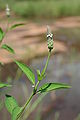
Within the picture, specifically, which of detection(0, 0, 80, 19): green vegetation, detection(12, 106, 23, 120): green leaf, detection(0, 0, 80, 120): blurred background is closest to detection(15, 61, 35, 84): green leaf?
detection(12, 106, 23, 120): green leaf

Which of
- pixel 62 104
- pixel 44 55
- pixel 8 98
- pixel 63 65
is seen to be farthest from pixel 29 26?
pixel 8 98

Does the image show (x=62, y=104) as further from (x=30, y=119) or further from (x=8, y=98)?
(x=8, y=98)

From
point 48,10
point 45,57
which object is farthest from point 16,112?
point 48,10

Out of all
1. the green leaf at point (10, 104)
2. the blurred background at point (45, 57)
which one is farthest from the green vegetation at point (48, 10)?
the green leaf at point (10, 104)

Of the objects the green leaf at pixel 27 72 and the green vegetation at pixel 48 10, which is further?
the green vegetation at pixel 48 10

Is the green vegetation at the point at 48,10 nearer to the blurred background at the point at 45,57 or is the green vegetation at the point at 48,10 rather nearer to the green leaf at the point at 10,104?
the blurred background at the point at 45,57

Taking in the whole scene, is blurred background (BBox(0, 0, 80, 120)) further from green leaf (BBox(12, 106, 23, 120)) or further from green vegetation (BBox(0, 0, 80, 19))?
green leaf (BBox(12, 106, 23, 120))

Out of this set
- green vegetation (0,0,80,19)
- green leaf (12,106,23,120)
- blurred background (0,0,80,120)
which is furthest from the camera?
green vegetation (0,0,80,19)

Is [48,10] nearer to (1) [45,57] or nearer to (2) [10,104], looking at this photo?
(1) [45,57]
